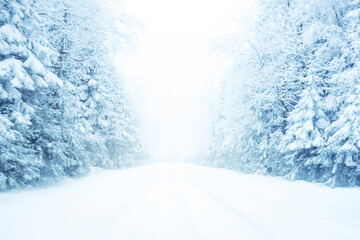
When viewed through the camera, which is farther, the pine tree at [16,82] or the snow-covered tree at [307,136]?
the snow-covered tree at [307,136]

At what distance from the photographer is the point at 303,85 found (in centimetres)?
1195

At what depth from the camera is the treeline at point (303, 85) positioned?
9.27 meters

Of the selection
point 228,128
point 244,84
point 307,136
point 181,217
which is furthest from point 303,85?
point 228,128

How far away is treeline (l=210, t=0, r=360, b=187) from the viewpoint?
9266 mm

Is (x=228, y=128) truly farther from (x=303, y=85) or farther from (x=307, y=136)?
(x=307, y=136)

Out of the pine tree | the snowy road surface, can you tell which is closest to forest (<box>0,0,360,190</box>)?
the pine tree

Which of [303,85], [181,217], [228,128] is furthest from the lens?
[228,128]

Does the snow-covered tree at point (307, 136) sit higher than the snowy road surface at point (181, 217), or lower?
higher

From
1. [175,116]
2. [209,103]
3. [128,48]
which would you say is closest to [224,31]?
[128,48]

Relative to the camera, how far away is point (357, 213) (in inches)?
215

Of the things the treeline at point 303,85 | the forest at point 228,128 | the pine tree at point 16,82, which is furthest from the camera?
the treeline at point 303,85

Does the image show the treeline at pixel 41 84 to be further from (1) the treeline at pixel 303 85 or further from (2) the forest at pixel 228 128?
(1) the treeline at pixel 303 85

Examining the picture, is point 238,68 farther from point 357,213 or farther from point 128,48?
point 357,213

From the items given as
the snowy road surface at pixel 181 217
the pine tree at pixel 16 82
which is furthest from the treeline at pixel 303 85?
the pine tree at pixel 16 82
